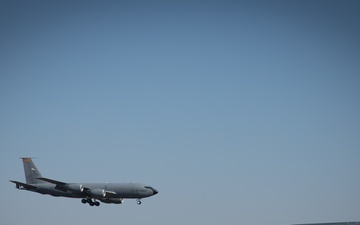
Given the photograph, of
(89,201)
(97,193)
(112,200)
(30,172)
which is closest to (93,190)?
(97,193)

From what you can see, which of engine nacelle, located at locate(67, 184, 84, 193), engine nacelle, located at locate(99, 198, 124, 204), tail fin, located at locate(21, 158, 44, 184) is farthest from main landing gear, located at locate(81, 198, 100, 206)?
tail fin, located at locate(21, 158, 44, 184)

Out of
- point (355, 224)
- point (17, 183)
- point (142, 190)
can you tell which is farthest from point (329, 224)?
point (17, 183)

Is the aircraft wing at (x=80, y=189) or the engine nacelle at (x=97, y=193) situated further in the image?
the aircraft wing at (x=80, y=189)

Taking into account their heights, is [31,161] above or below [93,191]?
above

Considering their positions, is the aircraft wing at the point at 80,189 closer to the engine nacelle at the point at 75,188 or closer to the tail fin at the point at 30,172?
the engine nacelle at the point at 75,188

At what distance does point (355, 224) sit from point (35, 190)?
387 feet

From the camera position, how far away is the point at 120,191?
426ft

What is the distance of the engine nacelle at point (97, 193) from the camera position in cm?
12862

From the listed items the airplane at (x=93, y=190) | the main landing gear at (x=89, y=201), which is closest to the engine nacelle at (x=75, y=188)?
Result: the airplane at (x=93, y=190)

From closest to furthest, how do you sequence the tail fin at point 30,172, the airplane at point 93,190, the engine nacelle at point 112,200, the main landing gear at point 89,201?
the airplane at point 93,190 → the main landing gear at point 89,201 → the engine nacelle at point 112,200 → the tail fin at point 30,172

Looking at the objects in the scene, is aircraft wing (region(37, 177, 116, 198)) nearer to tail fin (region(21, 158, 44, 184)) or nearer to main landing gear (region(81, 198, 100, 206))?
main landing gear (region(81, 198, 100, 206))

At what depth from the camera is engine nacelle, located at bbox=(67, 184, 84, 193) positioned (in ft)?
429

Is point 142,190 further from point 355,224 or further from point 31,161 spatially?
point 355,224

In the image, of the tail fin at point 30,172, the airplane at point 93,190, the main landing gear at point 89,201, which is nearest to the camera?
the airplane at point 93,190
